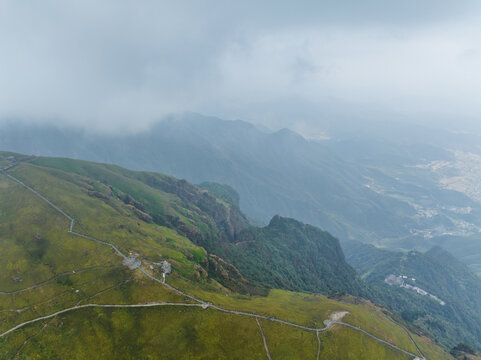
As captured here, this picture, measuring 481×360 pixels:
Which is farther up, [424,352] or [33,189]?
[33,189]

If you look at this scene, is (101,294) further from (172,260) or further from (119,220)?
(119,220)

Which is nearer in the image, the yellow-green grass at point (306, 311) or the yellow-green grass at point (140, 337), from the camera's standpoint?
the yellow-green grass at point (140, 337)

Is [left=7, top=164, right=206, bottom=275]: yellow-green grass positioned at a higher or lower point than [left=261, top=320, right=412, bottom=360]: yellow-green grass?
higher

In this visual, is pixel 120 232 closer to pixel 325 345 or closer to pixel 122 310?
pixel 122 310

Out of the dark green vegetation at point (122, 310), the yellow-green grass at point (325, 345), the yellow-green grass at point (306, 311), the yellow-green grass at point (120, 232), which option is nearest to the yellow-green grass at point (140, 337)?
the dark green vegetation at point (122, 310)

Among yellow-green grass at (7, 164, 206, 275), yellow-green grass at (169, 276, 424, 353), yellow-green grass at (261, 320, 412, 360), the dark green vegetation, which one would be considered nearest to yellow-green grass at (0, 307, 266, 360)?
the dark green vegetation

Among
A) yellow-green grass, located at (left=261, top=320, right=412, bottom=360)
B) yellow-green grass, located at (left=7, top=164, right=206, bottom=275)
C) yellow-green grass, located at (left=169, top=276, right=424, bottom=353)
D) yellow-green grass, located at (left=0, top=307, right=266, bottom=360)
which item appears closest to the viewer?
yellow-green grass, located at (left=0, top=307, right=266, bottom=360)

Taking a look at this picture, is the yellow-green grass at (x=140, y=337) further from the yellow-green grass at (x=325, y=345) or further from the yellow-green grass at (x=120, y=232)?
the yellow-green grass at (x=120, y=232)

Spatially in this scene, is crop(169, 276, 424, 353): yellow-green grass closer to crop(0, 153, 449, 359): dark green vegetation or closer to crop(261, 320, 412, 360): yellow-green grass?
crop(0, 153, 449, 359): dark green vegetation

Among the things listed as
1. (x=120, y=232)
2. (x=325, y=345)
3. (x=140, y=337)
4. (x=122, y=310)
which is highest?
(x=120, y=232)

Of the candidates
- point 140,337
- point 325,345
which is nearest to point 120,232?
point 140,337

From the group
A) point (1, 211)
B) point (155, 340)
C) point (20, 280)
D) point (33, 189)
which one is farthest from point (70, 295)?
point (33, 189)
